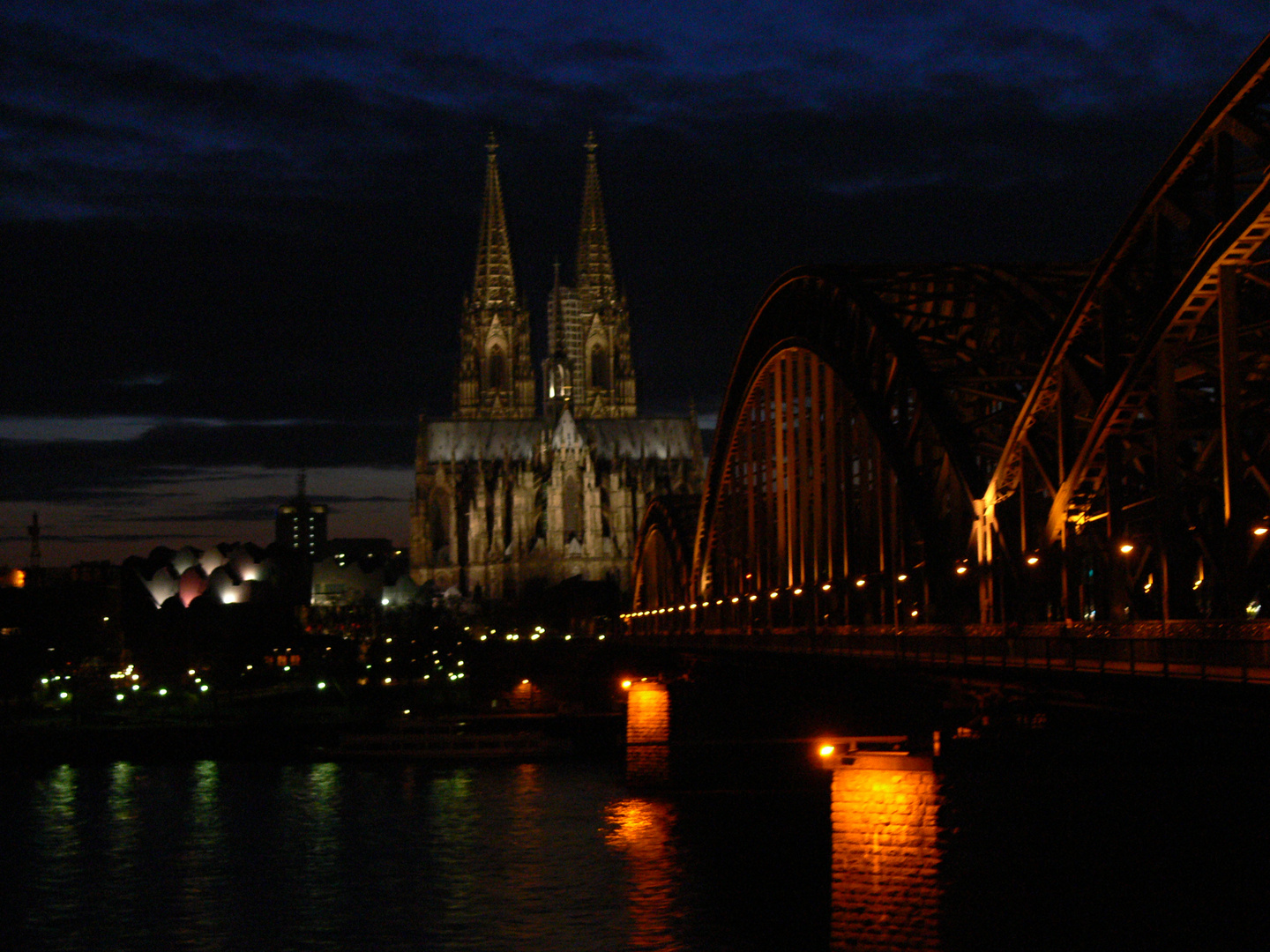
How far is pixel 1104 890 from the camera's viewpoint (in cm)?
2638

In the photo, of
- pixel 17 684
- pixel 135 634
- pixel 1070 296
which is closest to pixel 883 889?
pixel 1070 296

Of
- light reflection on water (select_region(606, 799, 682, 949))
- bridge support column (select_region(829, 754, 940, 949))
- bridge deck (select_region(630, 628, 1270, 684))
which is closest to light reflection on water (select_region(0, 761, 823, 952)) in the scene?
light reflection on water (select_region(606, 799, 682, 949))

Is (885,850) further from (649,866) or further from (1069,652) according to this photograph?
(649,866)

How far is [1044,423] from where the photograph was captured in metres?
44.4

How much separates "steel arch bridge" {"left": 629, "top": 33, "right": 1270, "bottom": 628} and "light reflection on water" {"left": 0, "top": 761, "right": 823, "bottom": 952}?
9275mm

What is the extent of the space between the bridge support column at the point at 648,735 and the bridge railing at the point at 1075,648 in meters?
21.9

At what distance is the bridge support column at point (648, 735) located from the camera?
2702 inches

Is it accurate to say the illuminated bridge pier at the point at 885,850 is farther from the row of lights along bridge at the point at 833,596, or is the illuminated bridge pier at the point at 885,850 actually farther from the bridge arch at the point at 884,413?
the bridge arch at the point at 884,413

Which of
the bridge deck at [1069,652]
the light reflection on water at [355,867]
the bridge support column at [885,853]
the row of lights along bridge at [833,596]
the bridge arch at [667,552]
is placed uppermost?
the bridge arch at [667,552]

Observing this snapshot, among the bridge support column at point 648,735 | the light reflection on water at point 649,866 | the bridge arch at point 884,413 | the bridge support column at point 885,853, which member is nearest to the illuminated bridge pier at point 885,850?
the bridge support column at point 885,853

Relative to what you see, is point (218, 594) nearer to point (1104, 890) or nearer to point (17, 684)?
point (17, 684)

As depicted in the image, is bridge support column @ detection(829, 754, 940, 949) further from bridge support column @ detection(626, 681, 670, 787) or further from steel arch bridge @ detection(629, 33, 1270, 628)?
bridge support column @ detection(626, 681, 670, 787)

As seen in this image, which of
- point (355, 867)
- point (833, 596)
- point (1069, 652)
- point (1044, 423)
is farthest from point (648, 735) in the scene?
point (1069, 652)

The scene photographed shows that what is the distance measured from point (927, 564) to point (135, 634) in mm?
147052
